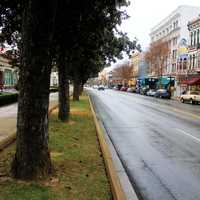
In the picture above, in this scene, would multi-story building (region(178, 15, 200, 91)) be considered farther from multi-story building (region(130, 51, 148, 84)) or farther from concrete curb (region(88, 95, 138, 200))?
concrete curb (region(88, 95, 138, 200))

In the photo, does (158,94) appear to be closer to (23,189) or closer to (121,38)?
(121,38)

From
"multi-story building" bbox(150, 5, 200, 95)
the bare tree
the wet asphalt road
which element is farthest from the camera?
"multi-story building" bbox(150, 5, 200, 95)

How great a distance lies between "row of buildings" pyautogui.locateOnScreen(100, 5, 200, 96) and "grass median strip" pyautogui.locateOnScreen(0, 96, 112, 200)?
52.2 m

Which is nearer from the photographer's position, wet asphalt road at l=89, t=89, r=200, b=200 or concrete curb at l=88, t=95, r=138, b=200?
concrete curb at l=88, t=95, r=138, b=200

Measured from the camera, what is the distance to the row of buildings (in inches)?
2655

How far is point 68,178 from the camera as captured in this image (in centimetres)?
810

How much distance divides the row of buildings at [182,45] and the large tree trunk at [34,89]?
55.8m

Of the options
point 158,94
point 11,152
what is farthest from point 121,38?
point 158,94

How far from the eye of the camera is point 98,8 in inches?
470

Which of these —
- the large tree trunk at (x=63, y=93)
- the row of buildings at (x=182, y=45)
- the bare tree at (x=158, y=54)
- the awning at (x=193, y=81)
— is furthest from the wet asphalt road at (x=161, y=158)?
the bare tree at (x=158, y=54)

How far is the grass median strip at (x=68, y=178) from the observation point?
22.8 feet

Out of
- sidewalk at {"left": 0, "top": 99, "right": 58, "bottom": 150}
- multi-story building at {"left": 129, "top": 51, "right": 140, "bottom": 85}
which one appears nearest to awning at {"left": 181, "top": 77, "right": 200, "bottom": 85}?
sidewalk at {"left": 0, "top": 99, "right": 58, "bottom": 150}

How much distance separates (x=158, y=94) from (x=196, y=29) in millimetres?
11550

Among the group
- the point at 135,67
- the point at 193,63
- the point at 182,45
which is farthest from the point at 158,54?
the point at 135,67
